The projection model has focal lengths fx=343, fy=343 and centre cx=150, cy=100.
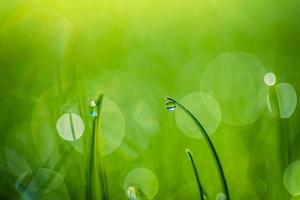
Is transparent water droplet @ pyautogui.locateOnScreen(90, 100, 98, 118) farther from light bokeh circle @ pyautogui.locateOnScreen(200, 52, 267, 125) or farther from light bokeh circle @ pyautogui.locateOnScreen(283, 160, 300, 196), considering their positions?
light bokeh circle @ pyautogui.locateOnScreen(283, 160, 300, 196)

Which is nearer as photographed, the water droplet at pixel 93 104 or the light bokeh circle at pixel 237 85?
the water droplet at pixel 93 104

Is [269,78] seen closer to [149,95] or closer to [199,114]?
[199,114]

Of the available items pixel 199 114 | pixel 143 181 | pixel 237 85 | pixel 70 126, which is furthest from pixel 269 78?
pixel 70 126

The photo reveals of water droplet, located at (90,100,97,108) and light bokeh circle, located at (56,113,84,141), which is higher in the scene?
water droplet, located at (90,100,97,108)

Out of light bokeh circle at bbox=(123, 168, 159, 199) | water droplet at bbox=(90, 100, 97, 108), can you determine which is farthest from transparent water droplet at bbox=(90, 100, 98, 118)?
light bokeh circle at bbox=(123, 168, 159, 199)

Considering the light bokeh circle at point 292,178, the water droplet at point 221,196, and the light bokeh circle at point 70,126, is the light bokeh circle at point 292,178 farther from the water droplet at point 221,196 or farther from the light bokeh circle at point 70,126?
the light bokeh circle at point 70,126

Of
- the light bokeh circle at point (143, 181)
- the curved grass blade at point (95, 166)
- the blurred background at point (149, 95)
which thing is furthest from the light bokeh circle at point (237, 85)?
the curved grass blade at point (95, 166)
